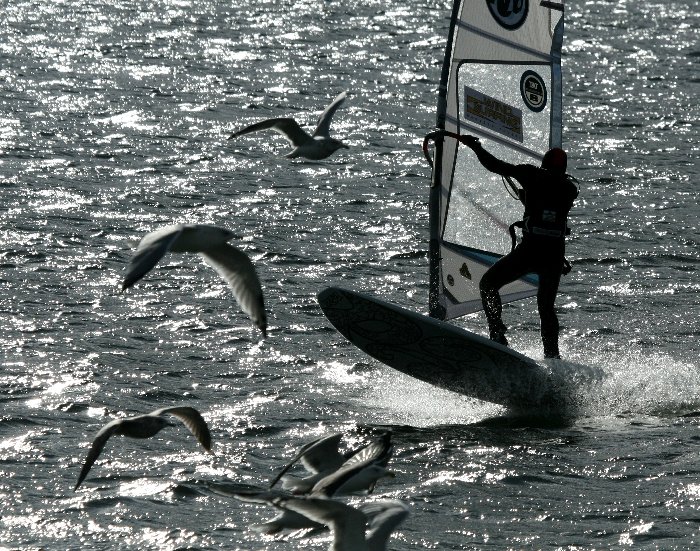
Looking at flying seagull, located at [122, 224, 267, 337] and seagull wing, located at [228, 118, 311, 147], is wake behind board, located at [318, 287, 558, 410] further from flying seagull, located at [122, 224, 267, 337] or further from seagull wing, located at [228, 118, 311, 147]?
flying seagull, located at [122, 224, 267, 337]

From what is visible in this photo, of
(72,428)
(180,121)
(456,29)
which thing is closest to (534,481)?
(72,428)

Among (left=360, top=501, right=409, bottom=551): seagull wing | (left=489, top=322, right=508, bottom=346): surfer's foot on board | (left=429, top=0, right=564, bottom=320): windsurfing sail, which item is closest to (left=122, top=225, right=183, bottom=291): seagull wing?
(left=360, top=501, right=409, bottom=551): seagull wing

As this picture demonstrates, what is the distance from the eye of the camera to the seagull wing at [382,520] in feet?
30.6

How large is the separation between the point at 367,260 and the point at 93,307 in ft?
13.8

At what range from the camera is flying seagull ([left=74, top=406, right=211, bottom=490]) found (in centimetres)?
1041

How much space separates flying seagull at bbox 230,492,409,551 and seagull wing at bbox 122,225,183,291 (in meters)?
2.14

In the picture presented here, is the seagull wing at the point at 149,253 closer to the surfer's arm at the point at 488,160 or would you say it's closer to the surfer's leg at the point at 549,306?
the surfer's arm at the point at 488,160

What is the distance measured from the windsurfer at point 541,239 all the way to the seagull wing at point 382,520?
528 cm

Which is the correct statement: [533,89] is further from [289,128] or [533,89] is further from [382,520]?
[382,520]

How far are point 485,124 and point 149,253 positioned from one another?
666 cm

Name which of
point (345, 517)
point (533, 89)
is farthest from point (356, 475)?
point (533, 89)

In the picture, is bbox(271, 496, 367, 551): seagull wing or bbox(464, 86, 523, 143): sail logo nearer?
bbox(271, 496, 367, 551): seagull wing

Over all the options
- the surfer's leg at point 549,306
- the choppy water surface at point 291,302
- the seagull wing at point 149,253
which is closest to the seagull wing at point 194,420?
the choppy water surface at point 291,302

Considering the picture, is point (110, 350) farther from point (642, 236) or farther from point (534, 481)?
point (642, 236)
